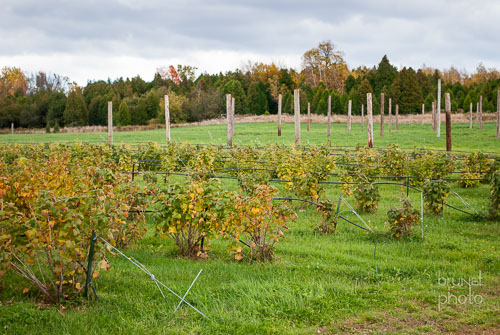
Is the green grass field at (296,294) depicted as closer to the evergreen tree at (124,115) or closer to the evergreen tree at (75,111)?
the evergreen tree at (124,115)

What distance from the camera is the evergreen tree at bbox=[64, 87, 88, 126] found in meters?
55.5

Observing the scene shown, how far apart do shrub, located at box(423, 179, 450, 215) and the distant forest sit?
36785mm

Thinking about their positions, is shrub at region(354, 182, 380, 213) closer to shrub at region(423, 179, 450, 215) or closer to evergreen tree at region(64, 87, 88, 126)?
shrub at region(423, 179, 450, 215)

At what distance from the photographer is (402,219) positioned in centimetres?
628

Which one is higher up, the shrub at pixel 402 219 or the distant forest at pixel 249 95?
the distant forest at pixel 249 95

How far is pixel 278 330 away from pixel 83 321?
173 cm

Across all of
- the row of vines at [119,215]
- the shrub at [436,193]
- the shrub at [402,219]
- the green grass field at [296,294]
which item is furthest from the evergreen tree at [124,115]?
the shrub at [402,219]

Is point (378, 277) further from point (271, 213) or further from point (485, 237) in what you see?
point (485, 237)

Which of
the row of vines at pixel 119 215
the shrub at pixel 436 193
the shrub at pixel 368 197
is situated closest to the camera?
the row of vines at pixel 119 215

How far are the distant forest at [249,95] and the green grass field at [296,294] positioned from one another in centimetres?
3947

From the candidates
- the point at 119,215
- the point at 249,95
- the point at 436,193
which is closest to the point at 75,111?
the point at 249,95

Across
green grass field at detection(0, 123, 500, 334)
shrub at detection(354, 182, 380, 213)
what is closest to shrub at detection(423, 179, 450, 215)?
shrub at detection(354, 182, 380, 213)

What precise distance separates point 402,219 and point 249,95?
1910 inches

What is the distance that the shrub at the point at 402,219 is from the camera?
6312 millimetres
